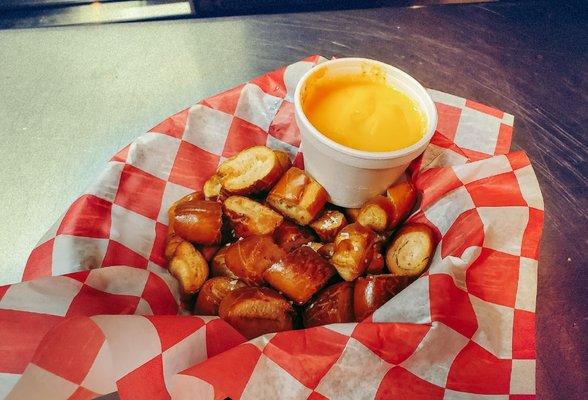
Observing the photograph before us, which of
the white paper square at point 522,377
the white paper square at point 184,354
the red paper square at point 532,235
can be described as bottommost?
the white paper square at point 522,377

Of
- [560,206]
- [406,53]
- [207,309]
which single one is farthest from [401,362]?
[406,53]

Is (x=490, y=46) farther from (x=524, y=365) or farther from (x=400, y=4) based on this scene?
(x=524, y=365)

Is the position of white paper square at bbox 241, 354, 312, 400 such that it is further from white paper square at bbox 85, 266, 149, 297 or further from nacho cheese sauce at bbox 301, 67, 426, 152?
nacho cheese sauce at bbox 301, 67, 426, 152

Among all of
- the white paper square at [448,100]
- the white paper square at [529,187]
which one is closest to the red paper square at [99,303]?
the white paper square at [529,187]

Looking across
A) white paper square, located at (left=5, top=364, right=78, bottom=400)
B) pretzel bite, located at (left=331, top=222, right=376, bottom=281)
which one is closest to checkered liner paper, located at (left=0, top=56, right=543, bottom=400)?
white paper square, located at (left=5, top=364, right=78, bottom=400)

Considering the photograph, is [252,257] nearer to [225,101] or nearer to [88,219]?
[88,219]

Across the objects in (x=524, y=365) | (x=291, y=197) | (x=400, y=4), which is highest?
(x=400, y=4)

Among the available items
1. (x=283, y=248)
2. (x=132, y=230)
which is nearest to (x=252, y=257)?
(x=283, y=248)

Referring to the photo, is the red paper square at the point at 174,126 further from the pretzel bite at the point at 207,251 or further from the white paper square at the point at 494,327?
the white paper square at the point at 494,327
